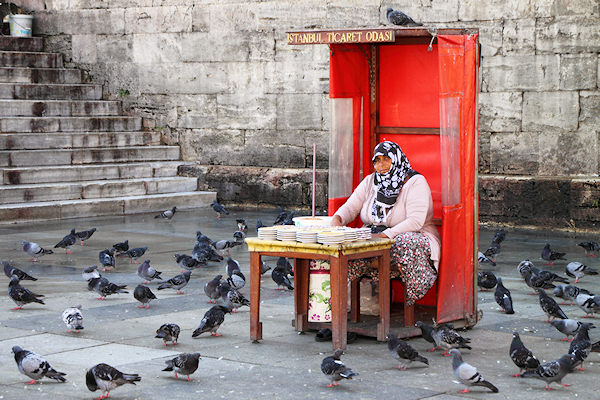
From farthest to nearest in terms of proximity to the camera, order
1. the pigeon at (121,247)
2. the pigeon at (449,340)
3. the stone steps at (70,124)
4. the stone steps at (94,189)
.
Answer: the stone steps at (70,124)
the stone steps at (94,189)
the pigeon at (121,247)
the pigeon at (449,340)

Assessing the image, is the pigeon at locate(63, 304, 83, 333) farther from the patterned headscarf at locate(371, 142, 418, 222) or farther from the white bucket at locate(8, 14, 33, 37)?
the white bucket at locate(8, 14, 33, 37)

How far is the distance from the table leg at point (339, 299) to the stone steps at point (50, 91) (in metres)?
12.7

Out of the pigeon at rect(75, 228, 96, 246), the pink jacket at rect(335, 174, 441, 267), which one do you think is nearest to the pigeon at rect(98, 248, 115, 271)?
the pigeon at rect(75, 228, 96, 246)

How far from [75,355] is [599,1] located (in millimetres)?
9968

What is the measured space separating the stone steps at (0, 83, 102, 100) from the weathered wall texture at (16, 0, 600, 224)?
0.42 meters

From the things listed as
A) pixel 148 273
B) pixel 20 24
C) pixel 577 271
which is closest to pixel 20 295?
pixel 148 273

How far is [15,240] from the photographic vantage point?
538 inches

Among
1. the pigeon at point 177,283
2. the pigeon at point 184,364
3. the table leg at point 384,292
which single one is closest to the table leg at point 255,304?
the table leg at point 384,292

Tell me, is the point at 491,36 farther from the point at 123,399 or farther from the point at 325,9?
the point at 123,399

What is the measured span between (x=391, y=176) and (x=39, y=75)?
12925mm

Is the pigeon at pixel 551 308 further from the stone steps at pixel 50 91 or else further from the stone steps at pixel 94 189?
the stone steps at pixel 50 91

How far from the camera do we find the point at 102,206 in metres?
16.9

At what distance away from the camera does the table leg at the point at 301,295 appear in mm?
7934

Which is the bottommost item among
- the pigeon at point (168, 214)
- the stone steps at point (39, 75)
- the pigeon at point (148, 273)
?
the pigeon at point (168, 214)
